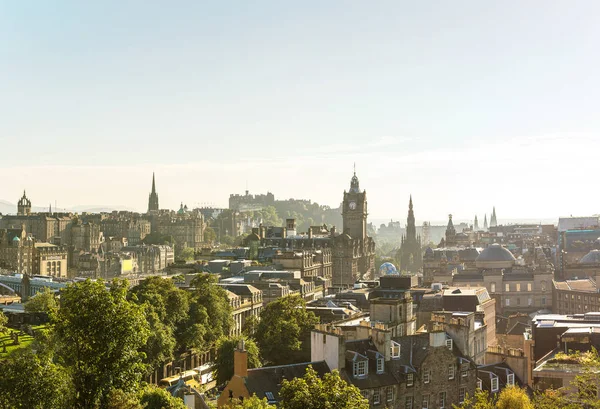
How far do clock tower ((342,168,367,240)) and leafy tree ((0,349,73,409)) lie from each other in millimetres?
139478

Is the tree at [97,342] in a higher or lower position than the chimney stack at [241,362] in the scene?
higher

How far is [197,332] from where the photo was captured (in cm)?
6862

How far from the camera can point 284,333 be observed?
62.6 metres

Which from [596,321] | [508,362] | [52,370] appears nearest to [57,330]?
[52,370]

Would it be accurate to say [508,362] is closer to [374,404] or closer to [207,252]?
[374,404]

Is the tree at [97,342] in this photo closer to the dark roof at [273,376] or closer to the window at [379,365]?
the dark roof at [273,376]

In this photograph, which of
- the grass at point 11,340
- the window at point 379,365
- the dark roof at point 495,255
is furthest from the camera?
the dark roof at point 495,255

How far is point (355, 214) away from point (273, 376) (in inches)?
5020

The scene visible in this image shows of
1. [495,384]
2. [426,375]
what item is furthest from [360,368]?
[495,384]

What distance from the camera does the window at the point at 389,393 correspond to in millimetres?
43969

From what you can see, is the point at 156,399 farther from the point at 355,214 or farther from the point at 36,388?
the point at 355,214

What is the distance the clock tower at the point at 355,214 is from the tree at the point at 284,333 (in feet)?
336

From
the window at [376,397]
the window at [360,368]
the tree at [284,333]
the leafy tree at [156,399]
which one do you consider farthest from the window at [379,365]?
the tree at [284,333]

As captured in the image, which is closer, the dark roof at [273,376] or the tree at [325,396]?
the tree at [325,396]
